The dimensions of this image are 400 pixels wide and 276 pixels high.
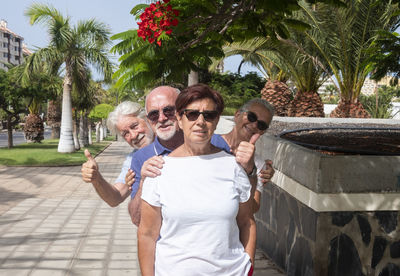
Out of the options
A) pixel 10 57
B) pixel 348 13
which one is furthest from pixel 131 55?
pixel 10 57

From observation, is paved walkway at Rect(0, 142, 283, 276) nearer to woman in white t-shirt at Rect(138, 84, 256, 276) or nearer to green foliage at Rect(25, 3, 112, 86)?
woman in white t-shirt at Rect(138, 84, 256, 276)

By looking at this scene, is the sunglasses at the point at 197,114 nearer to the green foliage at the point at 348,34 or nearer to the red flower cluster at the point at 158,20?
the red flower cluster at the point at 158,20

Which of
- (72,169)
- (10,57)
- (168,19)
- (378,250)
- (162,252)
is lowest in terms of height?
(72,169)

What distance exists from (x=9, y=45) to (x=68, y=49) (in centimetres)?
10908

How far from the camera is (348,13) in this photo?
1345 cm

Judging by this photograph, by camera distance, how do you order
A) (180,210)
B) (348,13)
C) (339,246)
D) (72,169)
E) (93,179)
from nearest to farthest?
(180,210), (93,179), (339,246), (348,13), (72,169)

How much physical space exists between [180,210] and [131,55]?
114 inches

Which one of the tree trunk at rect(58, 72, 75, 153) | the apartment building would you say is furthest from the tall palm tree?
the apartment building

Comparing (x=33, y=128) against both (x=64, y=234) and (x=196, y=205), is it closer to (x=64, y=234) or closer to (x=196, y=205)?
(x=64, y=234)

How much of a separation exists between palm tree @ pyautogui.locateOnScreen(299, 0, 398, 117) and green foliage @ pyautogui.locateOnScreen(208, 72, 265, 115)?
8.85 meters

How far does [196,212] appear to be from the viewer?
6.87 ft

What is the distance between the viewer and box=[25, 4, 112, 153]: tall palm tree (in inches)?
849

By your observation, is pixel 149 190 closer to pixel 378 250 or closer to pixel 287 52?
pixel 378 250

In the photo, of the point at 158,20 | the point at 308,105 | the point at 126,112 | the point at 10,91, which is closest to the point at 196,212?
the point at 126,112
